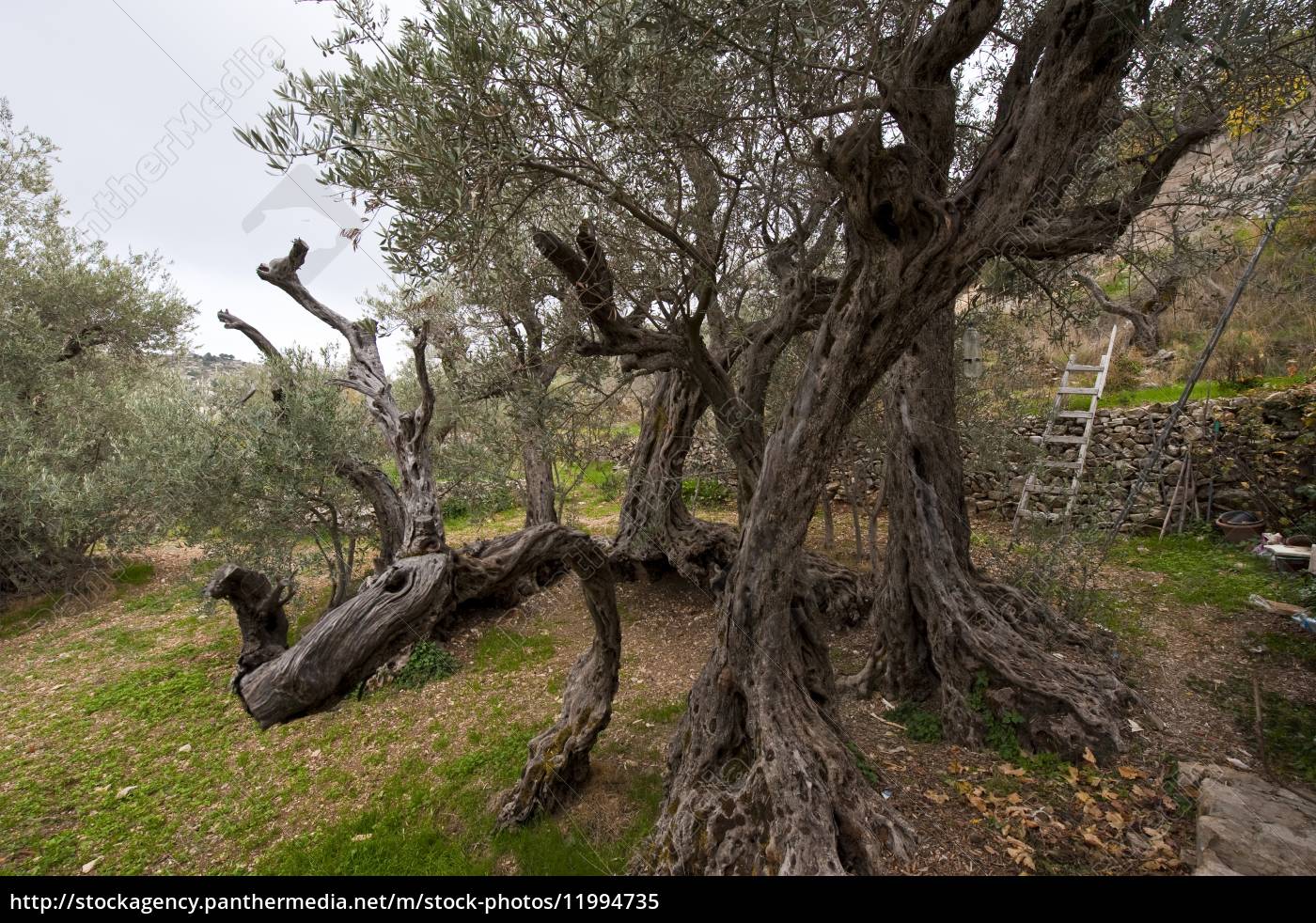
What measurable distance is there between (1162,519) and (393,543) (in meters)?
13.1

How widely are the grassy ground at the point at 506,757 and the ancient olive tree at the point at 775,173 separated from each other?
538mm

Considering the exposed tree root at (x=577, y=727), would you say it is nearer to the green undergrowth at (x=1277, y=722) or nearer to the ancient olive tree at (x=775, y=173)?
the ancient olive tree at (x=775, y=173)

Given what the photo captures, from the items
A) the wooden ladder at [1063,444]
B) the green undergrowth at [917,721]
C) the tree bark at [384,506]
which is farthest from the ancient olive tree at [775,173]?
the tree bark at [384,506]

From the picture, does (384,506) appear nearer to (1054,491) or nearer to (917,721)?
(917,721)

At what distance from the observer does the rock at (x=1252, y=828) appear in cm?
304

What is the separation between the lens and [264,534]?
25.6 ft

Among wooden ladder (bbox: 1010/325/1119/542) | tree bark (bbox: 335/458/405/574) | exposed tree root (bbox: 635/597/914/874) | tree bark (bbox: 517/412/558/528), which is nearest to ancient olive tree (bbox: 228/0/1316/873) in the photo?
exposed tree root (bbox: 635/597/914/874)

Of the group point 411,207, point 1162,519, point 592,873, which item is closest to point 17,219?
point 411,207

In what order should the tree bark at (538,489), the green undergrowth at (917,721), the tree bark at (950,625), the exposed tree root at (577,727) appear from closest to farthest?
the exposed tree root at (577,727), the tree bark at (950,625), the green undergrowth at (917,721), the tree bark at (538,489)

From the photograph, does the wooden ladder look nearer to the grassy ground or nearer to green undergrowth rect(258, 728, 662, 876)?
the grassy ground

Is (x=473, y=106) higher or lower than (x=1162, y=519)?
higher

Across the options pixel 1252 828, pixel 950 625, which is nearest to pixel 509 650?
pixel 950 625
